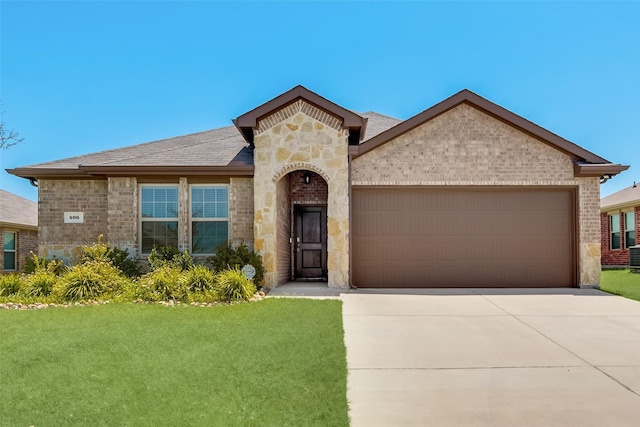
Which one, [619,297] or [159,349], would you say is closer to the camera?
[159,349]

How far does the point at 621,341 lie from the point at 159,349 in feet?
21.6

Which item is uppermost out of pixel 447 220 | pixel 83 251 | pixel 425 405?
pixel 447 220

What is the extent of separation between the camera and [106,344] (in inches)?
254

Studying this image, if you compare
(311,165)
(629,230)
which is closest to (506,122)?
(311,165)

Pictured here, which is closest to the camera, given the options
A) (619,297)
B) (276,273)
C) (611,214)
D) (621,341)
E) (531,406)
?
(531,406)

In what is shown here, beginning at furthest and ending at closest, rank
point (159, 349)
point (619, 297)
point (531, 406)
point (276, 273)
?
point (276, 273) → point (619, 297) → point (159, 349) → point (531, 406)

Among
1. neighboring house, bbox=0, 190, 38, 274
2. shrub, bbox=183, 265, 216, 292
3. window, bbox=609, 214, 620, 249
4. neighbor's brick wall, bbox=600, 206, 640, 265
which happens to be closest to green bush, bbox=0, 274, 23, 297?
shrub, bbox=183, 265, 216, 292

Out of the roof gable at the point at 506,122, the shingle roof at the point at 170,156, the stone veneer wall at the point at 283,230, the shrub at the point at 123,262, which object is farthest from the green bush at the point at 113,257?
the roof gable at the point at 506,122

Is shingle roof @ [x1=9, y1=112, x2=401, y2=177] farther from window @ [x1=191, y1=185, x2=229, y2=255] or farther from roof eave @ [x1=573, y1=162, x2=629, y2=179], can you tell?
roof eave @ [x1=573, y1=162, x2=629, y2=179]

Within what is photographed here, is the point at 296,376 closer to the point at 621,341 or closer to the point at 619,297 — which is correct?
the point at 621,341

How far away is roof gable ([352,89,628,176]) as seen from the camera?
1211 centimetres

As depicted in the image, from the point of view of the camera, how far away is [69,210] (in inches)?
508

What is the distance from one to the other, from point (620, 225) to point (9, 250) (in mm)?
25951

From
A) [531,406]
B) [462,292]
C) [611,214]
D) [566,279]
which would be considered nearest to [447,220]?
[462,292]
